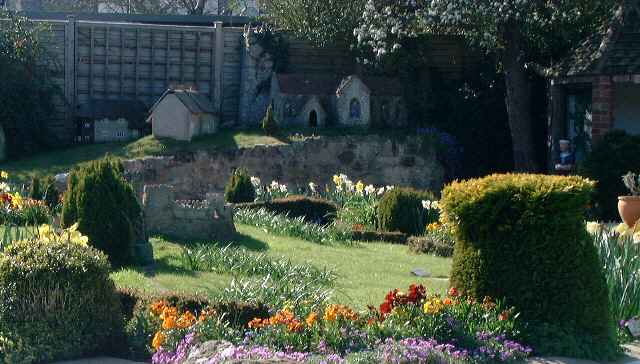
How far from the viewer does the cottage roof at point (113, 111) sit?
25.4 metres

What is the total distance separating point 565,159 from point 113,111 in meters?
10.6

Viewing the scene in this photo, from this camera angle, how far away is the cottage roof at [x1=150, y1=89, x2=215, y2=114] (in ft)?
79.0

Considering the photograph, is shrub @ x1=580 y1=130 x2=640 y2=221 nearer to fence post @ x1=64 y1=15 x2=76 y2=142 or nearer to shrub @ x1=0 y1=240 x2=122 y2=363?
shrub @ x1=0 y1=240 x2=122 y2=363

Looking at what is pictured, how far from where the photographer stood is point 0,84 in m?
24.3

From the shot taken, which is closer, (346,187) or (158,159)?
(346,187)

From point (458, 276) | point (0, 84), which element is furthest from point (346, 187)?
point (458, 276)

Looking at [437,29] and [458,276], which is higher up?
[437,29]

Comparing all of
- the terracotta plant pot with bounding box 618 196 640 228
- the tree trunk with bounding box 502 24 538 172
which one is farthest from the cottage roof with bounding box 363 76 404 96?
the terracotta plant pot with bounding box 618 196 640 228

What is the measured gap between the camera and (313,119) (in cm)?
2573

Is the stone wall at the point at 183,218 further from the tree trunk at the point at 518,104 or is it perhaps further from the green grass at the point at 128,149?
the tree trunk at the point at 518,104

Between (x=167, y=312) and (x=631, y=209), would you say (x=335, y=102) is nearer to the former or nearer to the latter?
(x=631, y=209)

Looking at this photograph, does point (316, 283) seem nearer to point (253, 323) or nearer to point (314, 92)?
point (253, 323)

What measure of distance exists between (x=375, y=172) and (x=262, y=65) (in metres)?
4.32

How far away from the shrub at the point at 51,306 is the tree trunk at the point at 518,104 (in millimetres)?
15552
